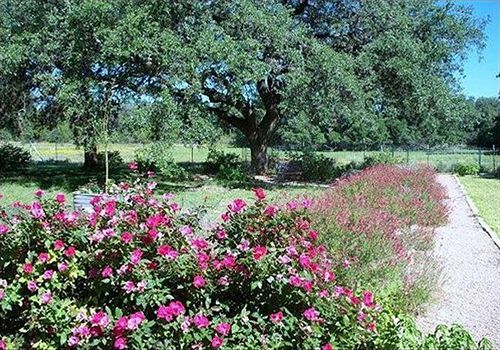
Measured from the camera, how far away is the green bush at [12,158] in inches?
851

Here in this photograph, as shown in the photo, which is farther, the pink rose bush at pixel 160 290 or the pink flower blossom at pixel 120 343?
the pink rose bush at pixel 160 290

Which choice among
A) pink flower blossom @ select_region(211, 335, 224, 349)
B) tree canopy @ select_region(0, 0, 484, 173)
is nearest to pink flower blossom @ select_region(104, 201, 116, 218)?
pink flower blossom @ select_region(211, 335, 224, 349)

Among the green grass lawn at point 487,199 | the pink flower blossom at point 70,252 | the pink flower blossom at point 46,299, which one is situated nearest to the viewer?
the pink flower blossom at point 46,299

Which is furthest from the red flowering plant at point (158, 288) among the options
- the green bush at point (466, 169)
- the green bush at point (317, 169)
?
the green bush at point (466, 169)

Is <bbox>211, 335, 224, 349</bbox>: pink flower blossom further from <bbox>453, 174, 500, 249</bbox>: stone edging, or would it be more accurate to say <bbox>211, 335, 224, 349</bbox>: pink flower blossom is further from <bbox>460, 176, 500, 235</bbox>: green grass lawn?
<bbox>460, 176, 500, 235</bbox>: green grass lawn

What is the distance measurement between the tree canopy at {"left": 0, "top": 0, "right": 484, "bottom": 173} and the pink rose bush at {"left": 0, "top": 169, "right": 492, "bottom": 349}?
10.0m

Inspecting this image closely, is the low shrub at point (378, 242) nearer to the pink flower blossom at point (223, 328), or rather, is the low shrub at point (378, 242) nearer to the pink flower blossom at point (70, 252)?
the pink flower blossom at point (223, 328)

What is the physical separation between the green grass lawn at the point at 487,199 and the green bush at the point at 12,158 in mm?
18827

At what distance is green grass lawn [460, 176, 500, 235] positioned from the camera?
10.3 meters

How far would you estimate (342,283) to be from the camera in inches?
168

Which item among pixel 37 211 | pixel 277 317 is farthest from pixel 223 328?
pixel 37 211

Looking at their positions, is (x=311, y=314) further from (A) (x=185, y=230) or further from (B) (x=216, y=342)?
(A) (x=185, y=230)

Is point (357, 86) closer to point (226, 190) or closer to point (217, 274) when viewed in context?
point (226, 190)

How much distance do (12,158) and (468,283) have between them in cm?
2128
